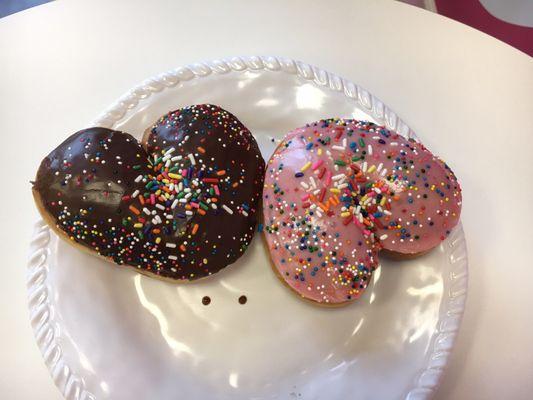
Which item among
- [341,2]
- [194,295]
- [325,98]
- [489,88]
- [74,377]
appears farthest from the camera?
[341,2]

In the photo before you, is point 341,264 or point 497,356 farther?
point 497,356

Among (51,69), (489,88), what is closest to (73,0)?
(51,69)

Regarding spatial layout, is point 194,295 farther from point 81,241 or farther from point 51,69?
point 51,69

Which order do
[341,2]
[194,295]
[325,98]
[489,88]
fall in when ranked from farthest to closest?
1. [341,2]
2. [489,88]
3. [325,98]
4. [194,295]

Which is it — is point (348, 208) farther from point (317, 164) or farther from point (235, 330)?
point (235, 330)

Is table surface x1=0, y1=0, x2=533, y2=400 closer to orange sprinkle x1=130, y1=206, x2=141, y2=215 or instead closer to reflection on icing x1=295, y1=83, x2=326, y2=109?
reflection on icing x1=295, y1=83, x2=326, y2=109

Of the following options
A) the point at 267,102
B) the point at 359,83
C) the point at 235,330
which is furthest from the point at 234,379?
the point at 359,83

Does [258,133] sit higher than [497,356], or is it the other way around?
[258,133]
